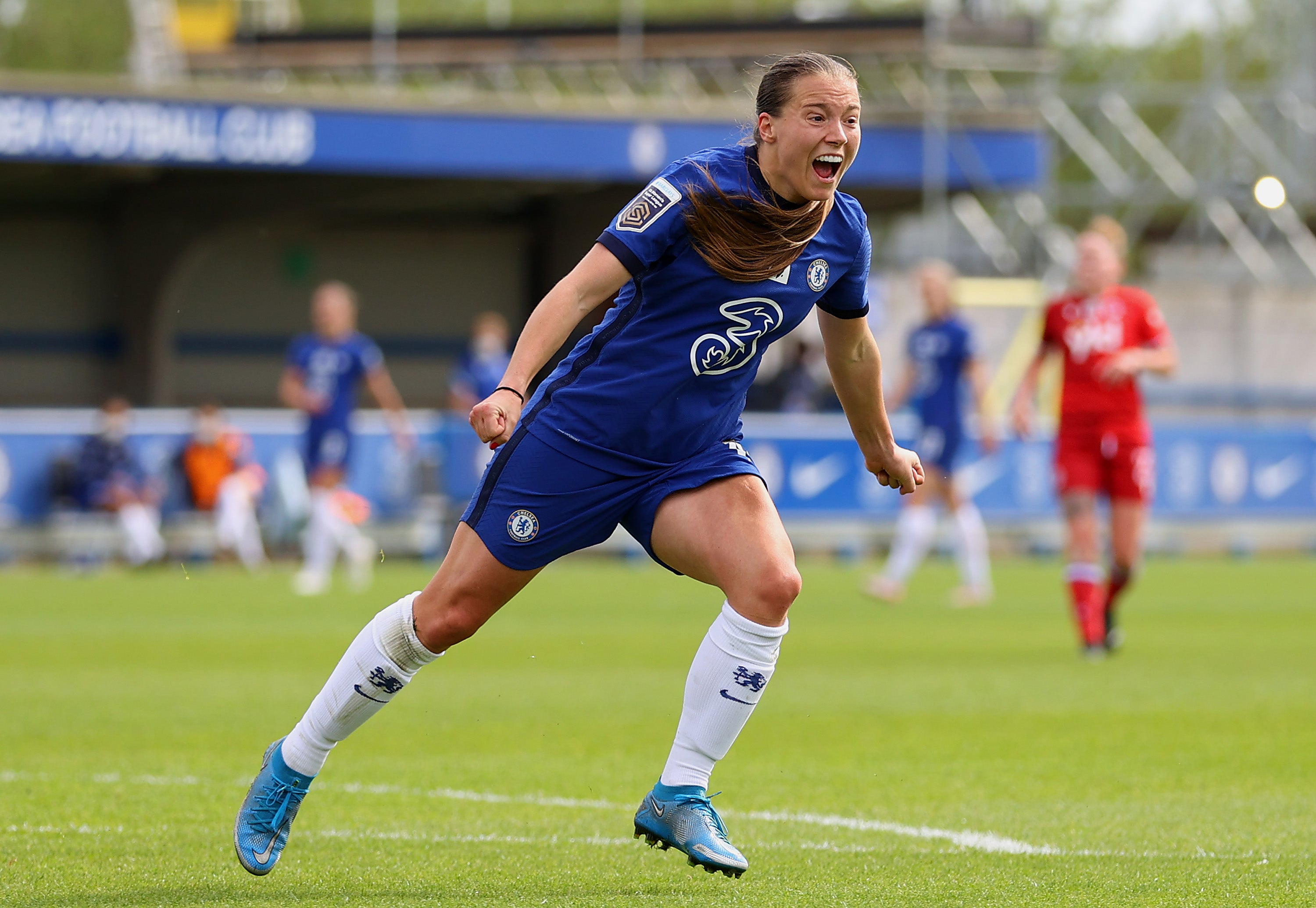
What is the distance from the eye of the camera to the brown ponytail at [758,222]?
191 inches

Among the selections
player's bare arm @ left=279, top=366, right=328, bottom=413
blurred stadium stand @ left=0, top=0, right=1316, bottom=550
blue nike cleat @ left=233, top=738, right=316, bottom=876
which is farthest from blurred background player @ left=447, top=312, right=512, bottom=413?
blue nike cleat @ left=233, top=738, right=316, bottom=876

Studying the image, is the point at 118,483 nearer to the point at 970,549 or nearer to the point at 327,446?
the point at 327,446

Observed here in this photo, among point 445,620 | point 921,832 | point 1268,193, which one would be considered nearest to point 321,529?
point 1268,193

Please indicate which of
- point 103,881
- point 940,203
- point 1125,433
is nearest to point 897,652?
point 1125,433

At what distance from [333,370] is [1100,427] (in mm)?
7667

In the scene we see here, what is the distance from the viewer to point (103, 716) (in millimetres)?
8664

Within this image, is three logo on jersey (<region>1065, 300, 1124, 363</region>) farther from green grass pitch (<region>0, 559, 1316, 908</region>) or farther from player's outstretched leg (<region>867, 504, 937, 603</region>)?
player's outstretched leg (<region>867, 504, 937, 603</region>)

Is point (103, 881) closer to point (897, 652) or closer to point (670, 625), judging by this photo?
point (897, 652)

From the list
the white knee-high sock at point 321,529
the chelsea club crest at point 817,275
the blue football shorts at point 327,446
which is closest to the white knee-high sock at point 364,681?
the chelsea club crest at point 817,275

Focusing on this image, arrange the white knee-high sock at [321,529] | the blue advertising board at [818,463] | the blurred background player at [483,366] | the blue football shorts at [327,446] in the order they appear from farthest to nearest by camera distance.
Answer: the blue advertising board at [818,463], the blurred background player at [483,366], the white knee-high sock at [321,529], the blue football shorts at [327,446]

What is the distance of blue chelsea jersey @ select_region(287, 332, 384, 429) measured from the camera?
1666 cm

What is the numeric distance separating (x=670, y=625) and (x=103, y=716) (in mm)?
5558

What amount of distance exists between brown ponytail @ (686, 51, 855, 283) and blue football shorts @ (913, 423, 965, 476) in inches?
439

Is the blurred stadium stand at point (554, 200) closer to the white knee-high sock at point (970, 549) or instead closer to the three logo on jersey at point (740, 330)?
the white knee-high sock at point (970, 549)
